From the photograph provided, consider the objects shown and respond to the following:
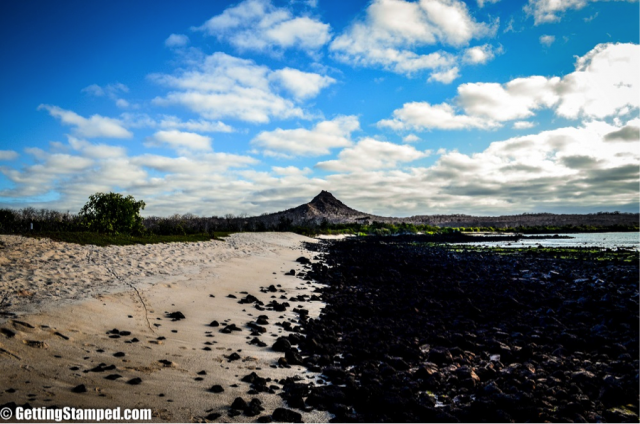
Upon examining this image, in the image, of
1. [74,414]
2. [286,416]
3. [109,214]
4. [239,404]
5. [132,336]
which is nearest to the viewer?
[74,414]

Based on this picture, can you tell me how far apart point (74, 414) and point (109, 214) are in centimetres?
2740

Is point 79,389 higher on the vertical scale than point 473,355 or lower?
higher

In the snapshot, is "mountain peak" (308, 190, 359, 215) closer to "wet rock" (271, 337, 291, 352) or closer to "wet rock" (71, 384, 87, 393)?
"wet rock" (271, 337, 291, 352)

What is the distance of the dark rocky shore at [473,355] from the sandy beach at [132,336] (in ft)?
2.65

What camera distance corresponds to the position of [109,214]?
28281 mm

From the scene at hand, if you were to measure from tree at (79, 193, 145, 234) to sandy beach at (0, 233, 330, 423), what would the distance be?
13.5m

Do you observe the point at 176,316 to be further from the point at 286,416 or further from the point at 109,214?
the point at 109,214

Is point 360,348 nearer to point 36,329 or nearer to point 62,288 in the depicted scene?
point 36,329

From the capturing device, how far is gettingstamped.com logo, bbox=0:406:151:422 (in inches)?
166

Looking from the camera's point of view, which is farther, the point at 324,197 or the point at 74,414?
the point at 324,197

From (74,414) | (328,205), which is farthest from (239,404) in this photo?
(328,205)

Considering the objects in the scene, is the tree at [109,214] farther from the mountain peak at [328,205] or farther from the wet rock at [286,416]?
the mountain peak at [328,205]

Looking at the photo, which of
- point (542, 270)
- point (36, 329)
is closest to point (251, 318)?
point (36, 329)

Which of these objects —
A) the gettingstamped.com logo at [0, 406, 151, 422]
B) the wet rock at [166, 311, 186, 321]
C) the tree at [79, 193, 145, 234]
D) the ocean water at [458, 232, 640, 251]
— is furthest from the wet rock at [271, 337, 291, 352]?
the ocean water at [458, 232, 640, 251]
